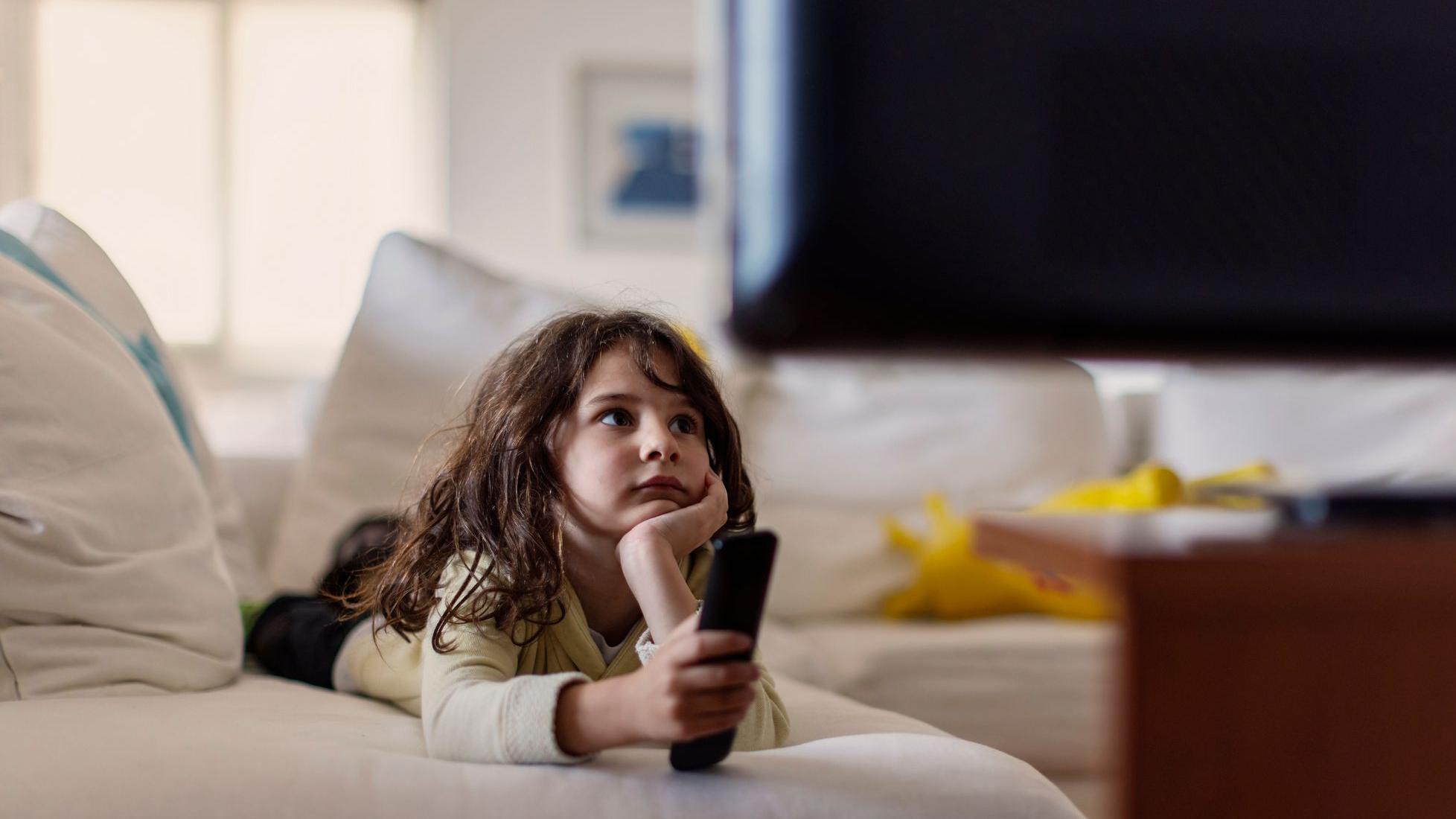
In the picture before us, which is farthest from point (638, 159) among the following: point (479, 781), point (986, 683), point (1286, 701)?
point (1286, 701)

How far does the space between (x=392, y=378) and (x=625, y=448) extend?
91 centimetres

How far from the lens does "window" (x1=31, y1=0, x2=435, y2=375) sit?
→ 4.07 meters

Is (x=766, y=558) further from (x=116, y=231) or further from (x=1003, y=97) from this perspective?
(x=116, y=231)

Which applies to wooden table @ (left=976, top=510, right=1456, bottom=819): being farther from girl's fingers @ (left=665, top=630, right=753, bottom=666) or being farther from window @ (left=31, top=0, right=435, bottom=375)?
window @ (left=31, top=0, right=435, bottom=375)

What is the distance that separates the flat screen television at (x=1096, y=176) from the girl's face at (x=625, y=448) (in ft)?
1.56

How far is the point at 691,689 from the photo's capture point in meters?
0.56

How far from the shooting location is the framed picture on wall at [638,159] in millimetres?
4266

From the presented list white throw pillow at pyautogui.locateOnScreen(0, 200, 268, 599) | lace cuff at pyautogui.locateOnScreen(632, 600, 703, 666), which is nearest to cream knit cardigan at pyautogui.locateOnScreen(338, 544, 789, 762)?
lace cuff at pyautogui.locateOnScreen(632, 600, 703, 666)

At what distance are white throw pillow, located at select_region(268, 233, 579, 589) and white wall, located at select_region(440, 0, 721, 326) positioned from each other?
2.52 m

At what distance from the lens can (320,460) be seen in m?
1.66

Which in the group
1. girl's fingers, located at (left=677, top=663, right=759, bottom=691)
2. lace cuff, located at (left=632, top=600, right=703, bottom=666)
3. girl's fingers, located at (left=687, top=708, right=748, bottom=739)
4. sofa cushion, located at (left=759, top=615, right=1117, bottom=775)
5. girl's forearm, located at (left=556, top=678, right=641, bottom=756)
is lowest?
sofa cushion, located at (left=759, top=615, right=1117, bottom=775)

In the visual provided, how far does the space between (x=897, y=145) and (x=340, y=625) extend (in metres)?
0.97

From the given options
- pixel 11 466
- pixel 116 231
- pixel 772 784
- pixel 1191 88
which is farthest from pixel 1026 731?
pixel 116 231

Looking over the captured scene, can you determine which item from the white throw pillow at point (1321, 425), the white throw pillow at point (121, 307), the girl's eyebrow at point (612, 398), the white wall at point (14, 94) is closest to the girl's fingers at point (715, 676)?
the girl's eyebrow at point (612, 398)
